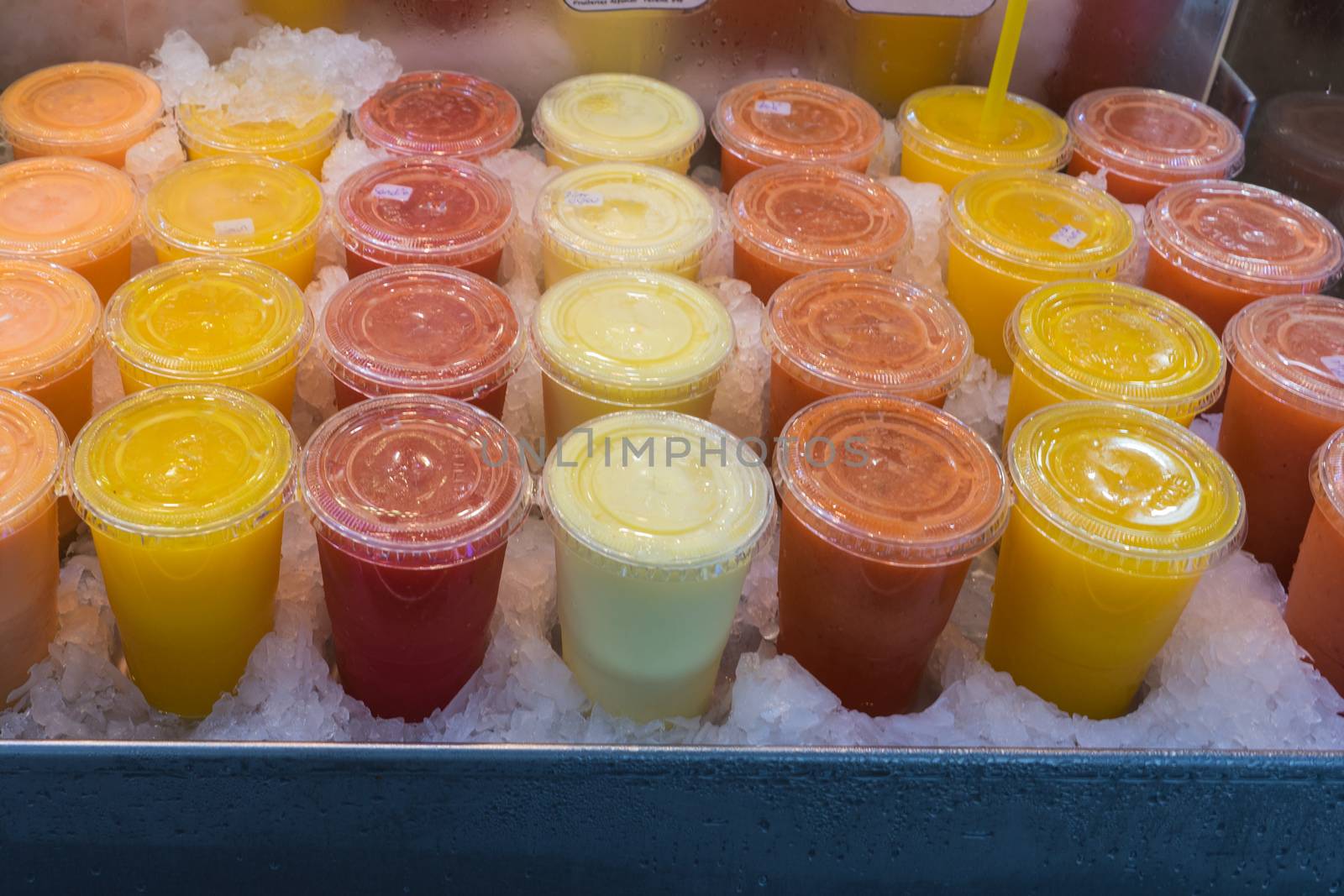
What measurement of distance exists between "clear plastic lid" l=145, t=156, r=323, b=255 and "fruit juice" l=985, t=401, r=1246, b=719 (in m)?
1.21

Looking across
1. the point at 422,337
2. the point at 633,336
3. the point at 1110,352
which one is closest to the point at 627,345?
the point at 633,336

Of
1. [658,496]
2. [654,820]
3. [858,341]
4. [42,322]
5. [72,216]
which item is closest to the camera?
[654,820]

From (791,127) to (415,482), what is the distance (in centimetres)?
126

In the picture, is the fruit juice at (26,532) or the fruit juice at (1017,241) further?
the fruit juice at (1017,241)

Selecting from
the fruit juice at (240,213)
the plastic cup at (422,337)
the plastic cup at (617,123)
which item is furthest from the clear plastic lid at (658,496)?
the plastic cup at (617,123)

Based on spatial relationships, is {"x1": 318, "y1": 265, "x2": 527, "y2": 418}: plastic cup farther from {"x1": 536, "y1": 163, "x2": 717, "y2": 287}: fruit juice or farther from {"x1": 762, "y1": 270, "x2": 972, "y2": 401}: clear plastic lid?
{"x1": 762, "y1": 270, "x2": 972, "y2": 401}: clear plastic lid

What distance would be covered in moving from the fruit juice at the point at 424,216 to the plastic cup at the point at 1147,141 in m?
→ 1.20

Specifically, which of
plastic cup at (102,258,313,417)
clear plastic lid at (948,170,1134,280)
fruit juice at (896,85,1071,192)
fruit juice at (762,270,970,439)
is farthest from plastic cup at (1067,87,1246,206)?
plastic cup at (102,258,313,417)

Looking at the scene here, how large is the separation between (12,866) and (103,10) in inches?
65.5

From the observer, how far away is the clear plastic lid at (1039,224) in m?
2.05

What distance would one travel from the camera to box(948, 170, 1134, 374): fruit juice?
2.05 meters

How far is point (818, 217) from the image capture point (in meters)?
2.11

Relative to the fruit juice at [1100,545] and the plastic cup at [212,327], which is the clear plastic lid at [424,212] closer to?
the plastic cup at [212,327]

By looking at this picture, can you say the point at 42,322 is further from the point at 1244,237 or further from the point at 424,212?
the point at 1244,237
